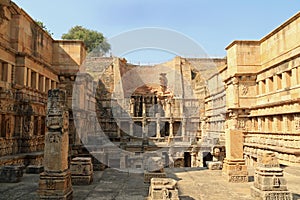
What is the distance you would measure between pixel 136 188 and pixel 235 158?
4028 millimetres

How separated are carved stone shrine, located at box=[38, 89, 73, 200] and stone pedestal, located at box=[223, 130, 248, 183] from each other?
5.97 m

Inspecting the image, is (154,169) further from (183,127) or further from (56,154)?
(183,127)

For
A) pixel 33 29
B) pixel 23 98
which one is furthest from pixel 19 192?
pixel 33 29

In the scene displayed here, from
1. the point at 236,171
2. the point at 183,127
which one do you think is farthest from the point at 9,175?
the point at 183,127

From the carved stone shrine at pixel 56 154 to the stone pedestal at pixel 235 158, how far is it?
5967 millimetres

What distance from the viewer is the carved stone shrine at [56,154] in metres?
7.12

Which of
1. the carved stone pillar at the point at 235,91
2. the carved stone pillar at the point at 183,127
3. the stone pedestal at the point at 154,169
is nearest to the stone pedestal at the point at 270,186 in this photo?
the stone pedestal at the point at 154,169

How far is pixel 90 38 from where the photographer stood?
4888cm

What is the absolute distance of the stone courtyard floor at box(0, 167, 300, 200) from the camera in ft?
26.1

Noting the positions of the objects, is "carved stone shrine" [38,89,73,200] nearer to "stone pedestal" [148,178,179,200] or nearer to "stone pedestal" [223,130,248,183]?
"stone pedestal" [148,178,179,200]

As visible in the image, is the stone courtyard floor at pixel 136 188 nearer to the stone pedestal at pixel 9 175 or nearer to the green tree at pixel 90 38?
the stone pedestal at pixel 9 175

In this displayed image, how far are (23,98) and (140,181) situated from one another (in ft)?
30.0

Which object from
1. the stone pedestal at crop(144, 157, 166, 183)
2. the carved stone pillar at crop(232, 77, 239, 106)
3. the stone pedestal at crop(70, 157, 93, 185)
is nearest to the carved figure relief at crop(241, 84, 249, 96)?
the carved stone pillar at crop(232, 77, 239, 106)

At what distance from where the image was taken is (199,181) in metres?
10.3
